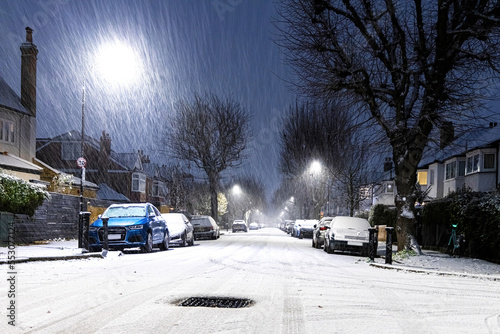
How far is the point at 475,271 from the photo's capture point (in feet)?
43.0

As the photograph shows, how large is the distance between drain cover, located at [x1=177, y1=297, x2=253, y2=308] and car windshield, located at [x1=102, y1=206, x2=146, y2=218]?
1130 cm

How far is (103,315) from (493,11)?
49.1 ft

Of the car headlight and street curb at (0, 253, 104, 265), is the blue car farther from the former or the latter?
street curb at (0, 253, 104, 265)

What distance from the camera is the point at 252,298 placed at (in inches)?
291

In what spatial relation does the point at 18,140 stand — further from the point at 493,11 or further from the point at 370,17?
the point at 493,11

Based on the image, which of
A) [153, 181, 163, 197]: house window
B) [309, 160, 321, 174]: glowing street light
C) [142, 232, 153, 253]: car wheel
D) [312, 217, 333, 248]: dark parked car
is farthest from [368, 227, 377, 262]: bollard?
[153, 181, 163, 197]: house window

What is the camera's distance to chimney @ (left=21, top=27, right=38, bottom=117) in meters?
35.5

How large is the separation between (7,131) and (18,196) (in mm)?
16685

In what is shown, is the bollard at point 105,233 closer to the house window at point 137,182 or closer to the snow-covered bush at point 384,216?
the snow-covered bush at point 384,216

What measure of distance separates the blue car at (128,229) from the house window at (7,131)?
17.6 metres

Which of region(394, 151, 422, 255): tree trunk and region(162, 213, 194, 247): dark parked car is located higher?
region(394, 151, 422, 255): tree trunk

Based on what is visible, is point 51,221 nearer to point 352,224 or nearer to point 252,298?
point 352,224

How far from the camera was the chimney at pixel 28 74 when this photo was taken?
3547 cm

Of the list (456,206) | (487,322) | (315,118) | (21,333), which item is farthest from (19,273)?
(315,118)
